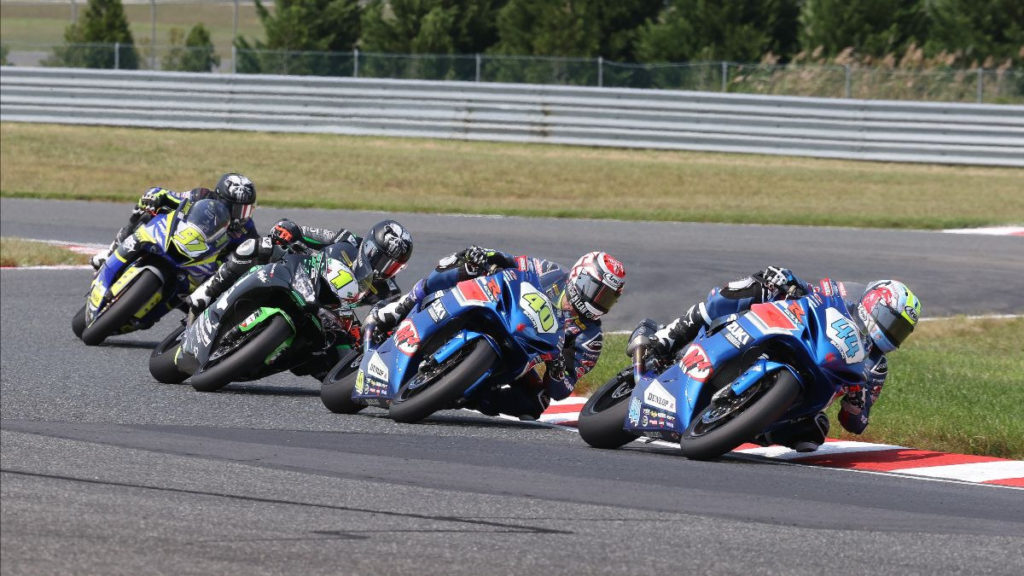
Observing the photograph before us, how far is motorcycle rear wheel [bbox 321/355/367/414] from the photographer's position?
33.0ft

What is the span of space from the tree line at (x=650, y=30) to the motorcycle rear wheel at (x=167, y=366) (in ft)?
81.3

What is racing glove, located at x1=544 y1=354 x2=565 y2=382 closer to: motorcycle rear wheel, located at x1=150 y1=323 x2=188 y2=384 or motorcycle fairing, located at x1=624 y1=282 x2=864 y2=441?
motorcycle fairing, located at x1=624 y1=282 x2=864 y2=441

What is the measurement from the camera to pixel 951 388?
10.9m

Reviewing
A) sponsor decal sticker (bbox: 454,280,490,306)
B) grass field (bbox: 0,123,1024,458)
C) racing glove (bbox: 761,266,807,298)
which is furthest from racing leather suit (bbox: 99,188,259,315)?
grass field (bbox: 0,123,1024,458)

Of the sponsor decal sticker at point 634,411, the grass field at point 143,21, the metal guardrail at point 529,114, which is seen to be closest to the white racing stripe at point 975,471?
the sponsor decal sticker at point 634,411

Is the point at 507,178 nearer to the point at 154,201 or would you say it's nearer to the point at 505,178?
the point at 505,178

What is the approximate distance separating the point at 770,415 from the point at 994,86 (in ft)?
78.0

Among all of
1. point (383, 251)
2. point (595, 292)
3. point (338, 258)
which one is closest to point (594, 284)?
point (595, 292)

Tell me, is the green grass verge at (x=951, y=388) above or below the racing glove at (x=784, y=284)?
below

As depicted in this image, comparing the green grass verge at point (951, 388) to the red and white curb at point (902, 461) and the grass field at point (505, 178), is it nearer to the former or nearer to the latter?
the red and white curb at point (902, 461)

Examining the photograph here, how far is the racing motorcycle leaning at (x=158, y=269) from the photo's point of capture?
1260 cm

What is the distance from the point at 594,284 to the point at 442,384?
3.73 feet

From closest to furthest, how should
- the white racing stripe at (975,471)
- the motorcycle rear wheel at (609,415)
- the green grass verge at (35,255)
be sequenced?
the white racing stripe at (975,471)
the motorcycle rear wheel at (609,415)
the green grass verge at (35,255)

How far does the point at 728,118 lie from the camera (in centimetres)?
2925
